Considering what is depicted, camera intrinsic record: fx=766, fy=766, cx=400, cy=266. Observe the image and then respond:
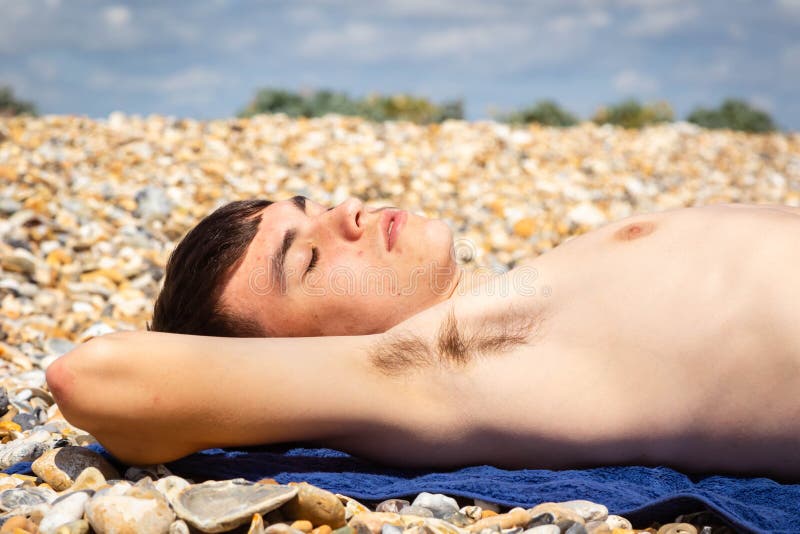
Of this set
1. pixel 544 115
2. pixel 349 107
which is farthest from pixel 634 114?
pixel 349 107

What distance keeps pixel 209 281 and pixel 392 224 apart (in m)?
0.63

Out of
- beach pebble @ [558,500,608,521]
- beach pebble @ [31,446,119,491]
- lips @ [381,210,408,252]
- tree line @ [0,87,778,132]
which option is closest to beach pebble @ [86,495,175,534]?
beach pebble @ [31,446,119,491]

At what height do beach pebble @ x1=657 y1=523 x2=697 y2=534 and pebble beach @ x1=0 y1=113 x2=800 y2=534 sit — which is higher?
pebble beach @ x1=0 y1=113 x2=800 y2=534

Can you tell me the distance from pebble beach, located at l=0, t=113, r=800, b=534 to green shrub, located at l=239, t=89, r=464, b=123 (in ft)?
7.14

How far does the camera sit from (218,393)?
6.36 feet

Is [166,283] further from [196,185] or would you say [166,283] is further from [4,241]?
[196,185]

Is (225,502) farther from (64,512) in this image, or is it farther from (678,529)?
(678,529)

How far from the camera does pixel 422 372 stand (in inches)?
85.4

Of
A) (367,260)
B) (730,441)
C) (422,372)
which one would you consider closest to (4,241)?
(367,260)

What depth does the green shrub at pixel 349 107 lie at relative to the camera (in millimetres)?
10626

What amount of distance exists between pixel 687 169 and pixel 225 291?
6519mm

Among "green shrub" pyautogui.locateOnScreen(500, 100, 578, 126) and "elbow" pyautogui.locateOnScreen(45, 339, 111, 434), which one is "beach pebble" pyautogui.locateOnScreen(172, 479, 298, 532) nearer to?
"elbow" pyautogui.locateOnScreen(45, 339, 111, 434)

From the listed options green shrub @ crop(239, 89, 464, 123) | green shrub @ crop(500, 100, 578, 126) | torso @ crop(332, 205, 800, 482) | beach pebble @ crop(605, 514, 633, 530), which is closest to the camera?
beach pebble @ crop(605, 514, 633, 530)

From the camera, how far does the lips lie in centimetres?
254
